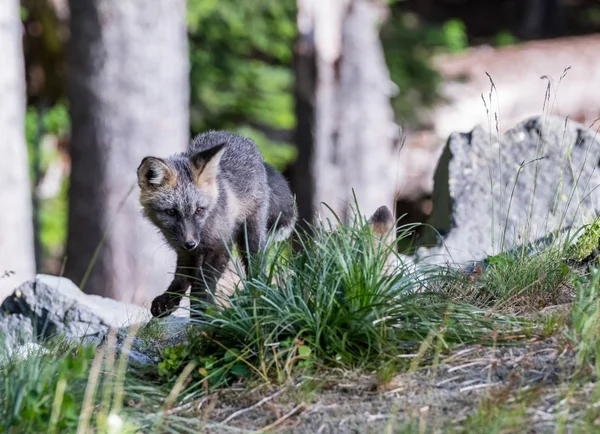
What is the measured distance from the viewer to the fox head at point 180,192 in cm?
554

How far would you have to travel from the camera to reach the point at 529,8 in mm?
25078

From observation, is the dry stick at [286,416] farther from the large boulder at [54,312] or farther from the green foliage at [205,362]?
the large boulder at [54,312]

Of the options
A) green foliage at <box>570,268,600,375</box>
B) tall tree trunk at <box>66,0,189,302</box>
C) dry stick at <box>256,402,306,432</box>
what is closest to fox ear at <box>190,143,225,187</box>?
dry stick at <box>256,402,306,432</box>

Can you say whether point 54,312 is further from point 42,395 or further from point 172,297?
point 42,395

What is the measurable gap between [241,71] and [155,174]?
8.51 m

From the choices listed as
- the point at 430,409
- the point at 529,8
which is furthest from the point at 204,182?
the point at 529,8

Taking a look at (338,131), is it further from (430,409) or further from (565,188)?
(430,409)

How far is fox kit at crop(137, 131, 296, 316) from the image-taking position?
18.2ft

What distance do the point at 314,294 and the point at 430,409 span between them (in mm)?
895

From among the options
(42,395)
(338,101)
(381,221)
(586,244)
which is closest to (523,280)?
(586,244)

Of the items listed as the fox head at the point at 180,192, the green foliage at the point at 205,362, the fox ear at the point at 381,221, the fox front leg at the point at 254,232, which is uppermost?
the fox head at the point at 180,192

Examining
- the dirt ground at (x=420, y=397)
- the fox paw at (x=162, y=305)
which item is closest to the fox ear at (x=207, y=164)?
the fox paw at (x=162, y=305)

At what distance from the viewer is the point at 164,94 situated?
10.2 metres

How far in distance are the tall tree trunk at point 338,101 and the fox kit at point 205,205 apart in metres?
6.48
